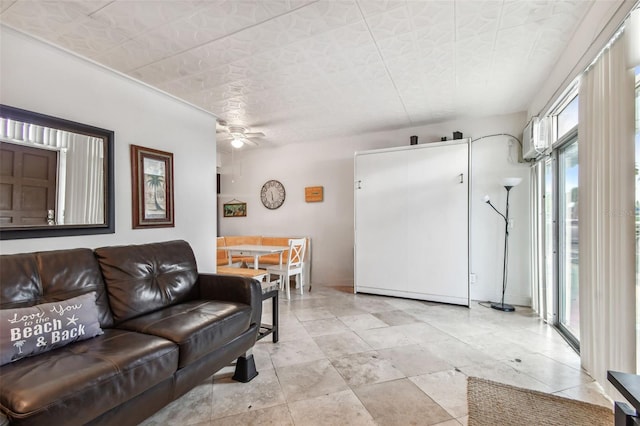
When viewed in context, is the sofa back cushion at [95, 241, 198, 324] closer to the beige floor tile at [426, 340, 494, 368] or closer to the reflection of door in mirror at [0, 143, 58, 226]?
the reflection of door in mirror at [0, 143, 58, 226]

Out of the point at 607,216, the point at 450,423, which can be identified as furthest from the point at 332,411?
the point at 607,216

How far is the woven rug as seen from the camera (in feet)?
5.26

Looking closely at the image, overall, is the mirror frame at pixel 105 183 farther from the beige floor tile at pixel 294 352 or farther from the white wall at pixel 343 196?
the white wall at pixel 343 196

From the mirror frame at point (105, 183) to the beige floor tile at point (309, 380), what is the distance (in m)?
1.84

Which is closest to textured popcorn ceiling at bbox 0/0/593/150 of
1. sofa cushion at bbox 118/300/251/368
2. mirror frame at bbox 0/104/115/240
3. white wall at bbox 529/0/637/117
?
white wall at bbox 529/0/637/117

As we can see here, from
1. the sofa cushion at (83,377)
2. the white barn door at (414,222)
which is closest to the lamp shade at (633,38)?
the white barn door at (414,222)

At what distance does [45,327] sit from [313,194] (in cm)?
399

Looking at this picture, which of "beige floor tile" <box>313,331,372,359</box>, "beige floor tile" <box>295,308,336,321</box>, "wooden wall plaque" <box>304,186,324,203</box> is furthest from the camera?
"wooden wall plaque" <box>304,186,324,203</box>

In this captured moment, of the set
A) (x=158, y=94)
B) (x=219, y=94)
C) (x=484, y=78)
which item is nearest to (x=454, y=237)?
(x=484, y=78)

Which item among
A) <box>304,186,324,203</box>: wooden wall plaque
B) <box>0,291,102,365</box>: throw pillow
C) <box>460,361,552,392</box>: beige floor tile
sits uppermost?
<box>304,186,324,203</box>: wooden wall plaque

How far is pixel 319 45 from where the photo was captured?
2.22 meters

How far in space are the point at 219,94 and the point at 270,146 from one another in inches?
91.2

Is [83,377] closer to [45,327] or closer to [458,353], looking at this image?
[45,327]

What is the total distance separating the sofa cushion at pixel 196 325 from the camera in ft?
5.31
